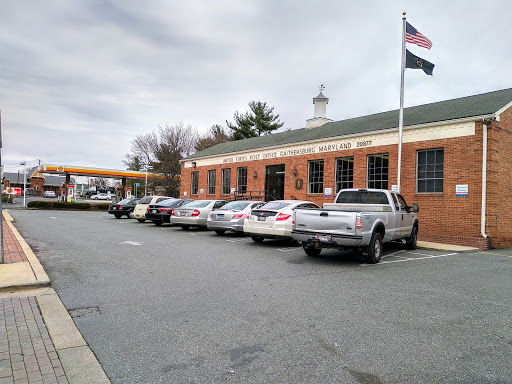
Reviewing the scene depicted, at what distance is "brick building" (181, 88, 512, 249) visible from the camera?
1445cm

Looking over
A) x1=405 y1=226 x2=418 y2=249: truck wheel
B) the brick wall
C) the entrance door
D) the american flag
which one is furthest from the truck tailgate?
the entrance door

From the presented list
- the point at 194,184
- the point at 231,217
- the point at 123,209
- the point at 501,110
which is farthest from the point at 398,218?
the point at 194,184

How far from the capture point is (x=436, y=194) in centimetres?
1577

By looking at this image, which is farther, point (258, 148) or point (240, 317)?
point (258, 148)

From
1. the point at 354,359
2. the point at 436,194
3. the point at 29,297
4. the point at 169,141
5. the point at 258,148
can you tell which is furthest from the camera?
the point at 169,141

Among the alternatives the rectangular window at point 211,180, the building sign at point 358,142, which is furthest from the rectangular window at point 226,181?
the rectangular window at point 211,180

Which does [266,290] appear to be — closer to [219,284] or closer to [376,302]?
[219,284]

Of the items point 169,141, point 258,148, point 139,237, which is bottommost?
point 139,237

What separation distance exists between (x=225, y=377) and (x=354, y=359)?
4.25 feet

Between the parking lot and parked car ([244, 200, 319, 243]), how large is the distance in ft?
7.27

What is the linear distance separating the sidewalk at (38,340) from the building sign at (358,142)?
15.3 metres

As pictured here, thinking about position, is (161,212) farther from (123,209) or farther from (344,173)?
(344,173)

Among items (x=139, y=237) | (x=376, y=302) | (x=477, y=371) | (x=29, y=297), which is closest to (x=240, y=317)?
(x=376, y=302)

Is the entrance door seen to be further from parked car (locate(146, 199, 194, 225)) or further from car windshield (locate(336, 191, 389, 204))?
car windshield (locate(336, 191, 389, 204))
